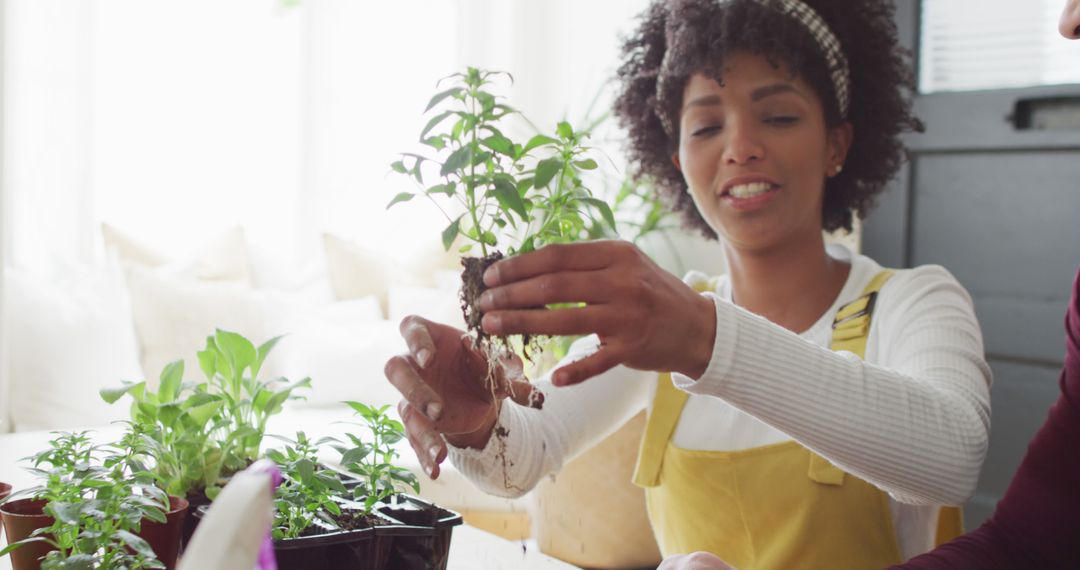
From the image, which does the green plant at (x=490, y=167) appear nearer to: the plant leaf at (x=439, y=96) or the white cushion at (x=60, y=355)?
the plant leaf at (x=439, y=96)

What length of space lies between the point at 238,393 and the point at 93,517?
312mm

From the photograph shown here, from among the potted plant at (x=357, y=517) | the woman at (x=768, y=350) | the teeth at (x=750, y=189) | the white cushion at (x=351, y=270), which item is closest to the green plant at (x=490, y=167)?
the woman at (x=768, y=350)

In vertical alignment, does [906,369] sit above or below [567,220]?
below

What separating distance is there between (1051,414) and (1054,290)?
2.14 metres

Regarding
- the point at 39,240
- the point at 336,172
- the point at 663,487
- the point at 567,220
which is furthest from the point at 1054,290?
the point at 39,240

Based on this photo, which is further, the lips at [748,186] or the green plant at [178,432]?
the lips at [748,186]

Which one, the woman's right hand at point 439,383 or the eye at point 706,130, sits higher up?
the eye at point 706,130

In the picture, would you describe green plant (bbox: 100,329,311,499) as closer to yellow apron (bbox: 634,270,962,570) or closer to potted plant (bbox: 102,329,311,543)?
potted plant (bbox: 102,329,311,543)

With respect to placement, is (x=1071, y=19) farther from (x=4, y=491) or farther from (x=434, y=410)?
(x=4, y=491)

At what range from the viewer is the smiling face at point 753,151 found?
1.50 metres

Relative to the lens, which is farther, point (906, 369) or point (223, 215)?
point (223, 215)

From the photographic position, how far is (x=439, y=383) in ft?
3.78

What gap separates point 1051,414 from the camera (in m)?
1.07

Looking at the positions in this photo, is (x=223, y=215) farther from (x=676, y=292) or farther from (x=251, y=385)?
(x=676, y=292)
